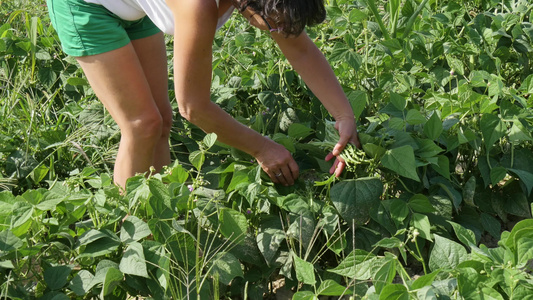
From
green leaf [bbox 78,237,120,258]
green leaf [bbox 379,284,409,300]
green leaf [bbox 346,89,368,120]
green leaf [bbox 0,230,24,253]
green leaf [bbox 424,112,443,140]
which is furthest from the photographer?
green leaf [bbox 346,89,368,120]

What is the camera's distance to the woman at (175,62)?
1702mm

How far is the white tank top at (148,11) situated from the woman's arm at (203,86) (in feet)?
0.24

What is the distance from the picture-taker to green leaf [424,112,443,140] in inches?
83.6

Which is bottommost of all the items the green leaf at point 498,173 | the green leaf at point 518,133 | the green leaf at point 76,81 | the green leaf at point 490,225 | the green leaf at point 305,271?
the green leaf at point 490,225

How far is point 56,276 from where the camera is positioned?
5.62ft

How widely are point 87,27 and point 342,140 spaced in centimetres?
78

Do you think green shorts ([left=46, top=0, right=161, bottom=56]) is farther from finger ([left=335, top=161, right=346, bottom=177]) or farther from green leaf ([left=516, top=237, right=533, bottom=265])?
green leaf ([left=516, top=237, right=533, bottom=265])

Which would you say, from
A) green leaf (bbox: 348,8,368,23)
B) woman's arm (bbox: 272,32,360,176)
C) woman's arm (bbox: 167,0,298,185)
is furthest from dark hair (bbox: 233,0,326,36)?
green leaf (bbox: 348,8,368,23)

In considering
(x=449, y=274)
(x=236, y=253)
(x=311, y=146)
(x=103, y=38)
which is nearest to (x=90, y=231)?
(x=236, y=253)

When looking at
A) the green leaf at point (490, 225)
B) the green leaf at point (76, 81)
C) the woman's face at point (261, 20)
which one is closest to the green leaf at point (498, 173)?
the green leaf at point (490, 225)

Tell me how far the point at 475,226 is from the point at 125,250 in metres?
1.08

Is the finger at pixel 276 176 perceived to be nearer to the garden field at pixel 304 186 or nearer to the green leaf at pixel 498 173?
the garden field at pixel 304 186

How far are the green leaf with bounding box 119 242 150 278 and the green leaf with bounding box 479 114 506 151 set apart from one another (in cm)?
111

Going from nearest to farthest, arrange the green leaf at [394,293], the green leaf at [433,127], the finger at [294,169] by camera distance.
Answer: the green leaf at [394,293]
the finger at [294,169]
the green leaf at [433,127]
